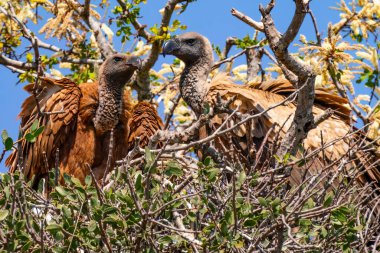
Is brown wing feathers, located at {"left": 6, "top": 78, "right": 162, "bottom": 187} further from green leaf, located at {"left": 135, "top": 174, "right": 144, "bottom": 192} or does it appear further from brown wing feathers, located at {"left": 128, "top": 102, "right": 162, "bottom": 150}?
green leaf, located at {"left": 135, "top": 174, "right": 144, "bottom": 192}

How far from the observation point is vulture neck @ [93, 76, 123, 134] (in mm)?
9055

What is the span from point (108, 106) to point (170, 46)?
2.89ft

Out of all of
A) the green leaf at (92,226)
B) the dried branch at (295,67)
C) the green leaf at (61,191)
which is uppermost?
the dried branch at (295,67)

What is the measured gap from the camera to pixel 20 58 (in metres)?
10.4

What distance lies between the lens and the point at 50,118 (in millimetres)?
8797

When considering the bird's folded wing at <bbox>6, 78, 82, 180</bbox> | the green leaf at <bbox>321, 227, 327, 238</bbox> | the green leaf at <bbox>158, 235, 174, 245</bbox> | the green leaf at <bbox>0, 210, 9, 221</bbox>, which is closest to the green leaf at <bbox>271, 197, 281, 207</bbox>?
the green leaf at <bbox>321, 227, 327, 238</bbox>

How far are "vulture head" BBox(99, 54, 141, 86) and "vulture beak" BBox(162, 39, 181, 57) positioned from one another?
15.6 inches

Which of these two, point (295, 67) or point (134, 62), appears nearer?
point (295, 67)

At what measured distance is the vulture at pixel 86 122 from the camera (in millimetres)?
8836

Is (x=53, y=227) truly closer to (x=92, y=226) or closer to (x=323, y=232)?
(x=92, y=226)

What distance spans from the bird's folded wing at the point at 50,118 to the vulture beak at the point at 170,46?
3.19 ft

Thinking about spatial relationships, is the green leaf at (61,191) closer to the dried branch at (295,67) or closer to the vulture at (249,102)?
the dried branch at (295,67)

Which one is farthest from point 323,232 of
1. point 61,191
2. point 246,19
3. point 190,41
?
point 190,41

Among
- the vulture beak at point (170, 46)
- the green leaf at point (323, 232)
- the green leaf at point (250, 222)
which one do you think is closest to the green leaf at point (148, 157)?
the green leaf at point (250, 222)
